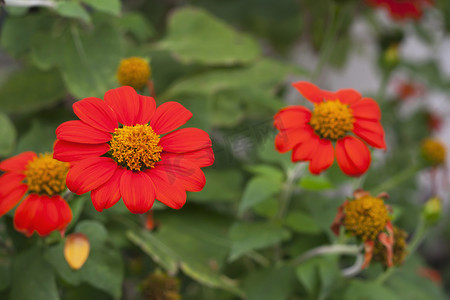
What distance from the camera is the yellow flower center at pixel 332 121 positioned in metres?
0.38

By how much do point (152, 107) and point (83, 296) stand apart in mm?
293

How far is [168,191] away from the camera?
0.30 metres

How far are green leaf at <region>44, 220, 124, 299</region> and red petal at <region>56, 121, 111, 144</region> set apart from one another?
14 cm

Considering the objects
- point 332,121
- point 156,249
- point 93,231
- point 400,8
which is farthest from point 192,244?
point 400,8

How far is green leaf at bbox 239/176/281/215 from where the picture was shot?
18.5 inches

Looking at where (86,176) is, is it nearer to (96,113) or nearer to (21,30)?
(96,113)

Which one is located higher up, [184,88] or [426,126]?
[184,88]

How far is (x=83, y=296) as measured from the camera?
20.5 inches

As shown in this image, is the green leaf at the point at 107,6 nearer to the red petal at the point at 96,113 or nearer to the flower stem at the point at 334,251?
the red petal at the point at 96,113

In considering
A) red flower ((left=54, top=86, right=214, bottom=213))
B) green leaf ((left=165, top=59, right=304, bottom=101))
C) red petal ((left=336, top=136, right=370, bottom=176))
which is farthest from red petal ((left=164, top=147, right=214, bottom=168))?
green leaf ((left=165, top=59, right=304, bottom=101))

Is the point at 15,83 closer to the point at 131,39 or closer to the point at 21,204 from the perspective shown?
the point at 131,39

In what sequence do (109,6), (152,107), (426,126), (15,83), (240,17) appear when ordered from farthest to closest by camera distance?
1. (426,126)
2. (240,17)
3. (15,83)
4. (109,6)
5. (152,107)

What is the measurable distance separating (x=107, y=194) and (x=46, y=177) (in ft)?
0.26

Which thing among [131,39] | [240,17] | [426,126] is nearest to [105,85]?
[131,39]
